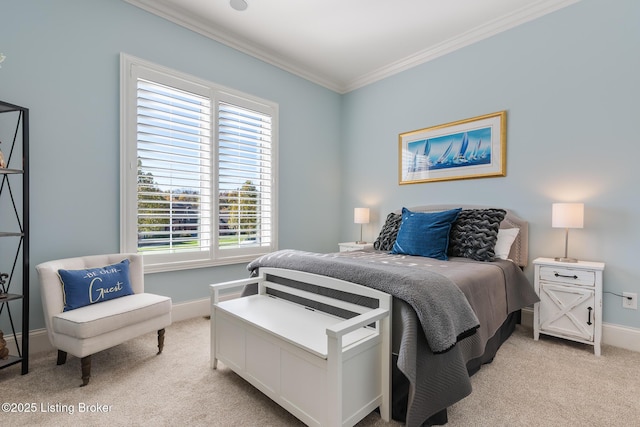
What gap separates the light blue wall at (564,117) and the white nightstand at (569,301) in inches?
14.3

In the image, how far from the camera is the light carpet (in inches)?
63.0

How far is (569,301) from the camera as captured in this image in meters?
2.44

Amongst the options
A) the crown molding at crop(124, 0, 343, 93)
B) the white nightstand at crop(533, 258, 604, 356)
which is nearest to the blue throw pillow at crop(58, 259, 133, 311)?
the crown molding at crop(124, 0, 343, 93)

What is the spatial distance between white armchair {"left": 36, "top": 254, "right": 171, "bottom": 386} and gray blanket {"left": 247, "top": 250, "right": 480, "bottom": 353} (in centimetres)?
127

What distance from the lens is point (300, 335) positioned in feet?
5.17

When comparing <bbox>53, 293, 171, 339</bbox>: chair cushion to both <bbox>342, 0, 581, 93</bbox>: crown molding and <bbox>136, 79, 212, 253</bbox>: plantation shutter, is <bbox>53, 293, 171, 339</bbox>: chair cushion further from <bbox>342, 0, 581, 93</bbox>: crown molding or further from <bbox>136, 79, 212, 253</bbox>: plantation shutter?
<bbox>342, 0, 581, 93</bbox>: crown molding

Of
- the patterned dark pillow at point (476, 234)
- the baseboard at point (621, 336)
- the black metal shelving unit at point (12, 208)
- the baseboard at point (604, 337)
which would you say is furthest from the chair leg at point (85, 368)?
the baseboard at point (621, 336)

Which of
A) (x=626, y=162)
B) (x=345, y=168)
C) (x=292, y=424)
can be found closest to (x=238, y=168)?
(x=345, y=168)

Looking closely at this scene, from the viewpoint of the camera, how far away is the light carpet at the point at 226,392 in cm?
160

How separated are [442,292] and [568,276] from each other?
154 centimetres

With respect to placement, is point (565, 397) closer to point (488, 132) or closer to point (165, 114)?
point (488, 132)

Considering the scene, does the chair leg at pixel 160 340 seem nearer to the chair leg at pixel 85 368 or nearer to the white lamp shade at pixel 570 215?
the chair leg at pixel 85 368

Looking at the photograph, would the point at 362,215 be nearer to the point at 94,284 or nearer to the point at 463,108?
the point at 463,108

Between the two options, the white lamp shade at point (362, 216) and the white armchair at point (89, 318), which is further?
the white lamp shade at point (362, 216)
